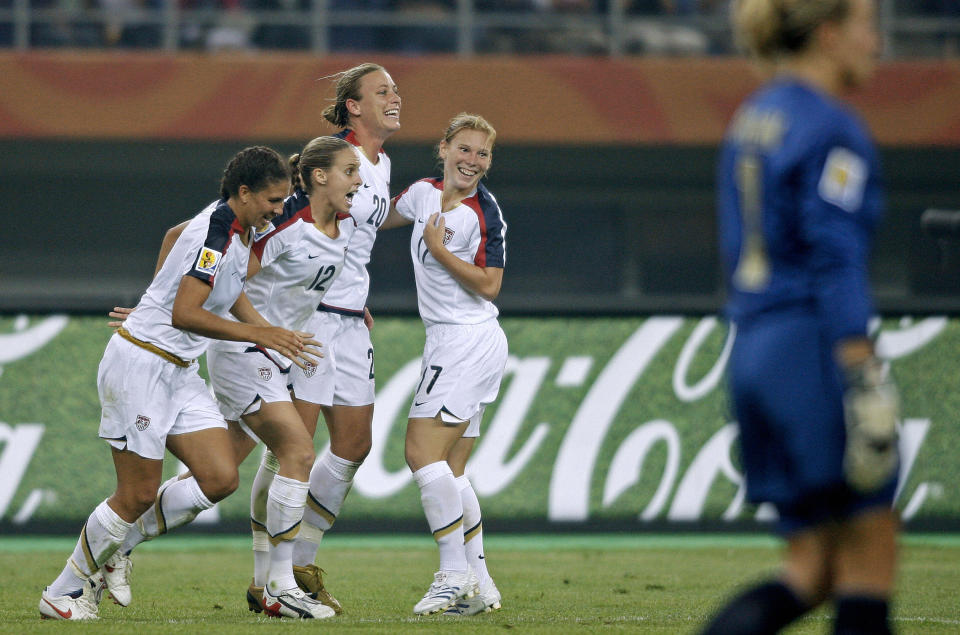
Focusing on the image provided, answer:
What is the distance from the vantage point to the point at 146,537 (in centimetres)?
600

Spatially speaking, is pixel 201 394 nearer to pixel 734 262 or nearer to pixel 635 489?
pixel 734 262

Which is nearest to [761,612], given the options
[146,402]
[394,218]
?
[146,402]

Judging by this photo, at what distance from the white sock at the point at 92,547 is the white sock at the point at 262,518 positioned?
0.68 m

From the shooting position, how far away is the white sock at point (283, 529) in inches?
231

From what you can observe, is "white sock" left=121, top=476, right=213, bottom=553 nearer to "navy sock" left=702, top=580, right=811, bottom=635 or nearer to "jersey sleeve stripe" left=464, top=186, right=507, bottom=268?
"jersey sleeve stripe" left=464, top=186, right=507, bottom=268

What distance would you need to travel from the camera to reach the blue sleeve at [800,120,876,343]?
9.34 ft

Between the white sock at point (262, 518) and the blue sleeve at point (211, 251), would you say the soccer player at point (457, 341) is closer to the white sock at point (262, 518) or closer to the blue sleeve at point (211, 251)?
the white sock at point (262, 518)

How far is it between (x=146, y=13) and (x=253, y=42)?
1.33m

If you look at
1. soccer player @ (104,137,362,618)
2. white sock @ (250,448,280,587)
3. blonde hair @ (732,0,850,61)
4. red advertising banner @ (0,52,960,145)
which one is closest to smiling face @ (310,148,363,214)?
soccer player @ (104,137,362,618)

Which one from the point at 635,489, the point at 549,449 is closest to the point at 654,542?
the point at 635,489

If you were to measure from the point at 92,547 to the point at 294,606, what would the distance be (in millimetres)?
889

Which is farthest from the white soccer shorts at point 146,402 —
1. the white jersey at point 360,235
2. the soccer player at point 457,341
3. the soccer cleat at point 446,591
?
the soccer cleat at point 446,591

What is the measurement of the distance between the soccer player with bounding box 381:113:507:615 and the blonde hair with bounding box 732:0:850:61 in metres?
3.24

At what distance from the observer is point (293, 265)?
20.0ft
